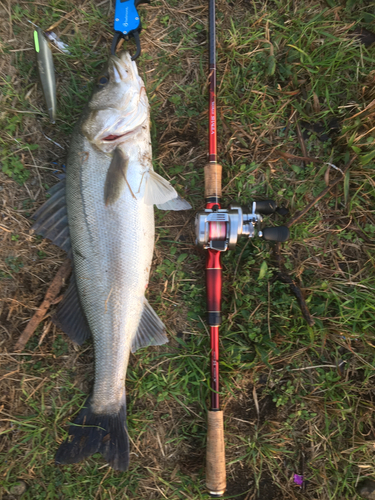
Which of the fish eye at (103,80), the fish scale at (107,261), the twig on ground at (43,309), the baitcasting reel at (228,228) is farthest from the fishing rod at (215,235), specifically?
the twig on ground at (43,309)

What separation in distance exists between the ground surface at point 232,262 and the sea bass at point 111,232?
0.30 meters

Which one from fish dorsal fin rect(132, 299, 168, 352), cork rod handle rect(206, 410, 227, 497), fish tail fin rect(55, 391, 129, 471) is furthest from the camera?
fish dorsal fin rect(132, 299, 168, 352)

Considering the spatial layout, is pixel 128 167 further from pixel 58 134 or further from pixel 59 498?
pixel 59 498

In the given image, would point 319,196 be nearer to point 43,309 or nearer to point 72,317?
point 72,317

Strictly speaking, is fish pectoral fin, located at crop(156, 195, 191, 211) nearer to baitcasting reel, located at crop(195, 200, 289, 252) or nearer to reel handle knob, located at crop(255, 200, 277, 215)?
A: baitcasting reel, located at crop(195, 200, 289, 252)

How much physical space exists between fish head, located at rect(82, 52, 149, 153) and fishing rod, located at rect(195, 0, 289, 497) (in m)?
0.66

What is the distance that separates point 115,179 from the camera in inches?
96.0

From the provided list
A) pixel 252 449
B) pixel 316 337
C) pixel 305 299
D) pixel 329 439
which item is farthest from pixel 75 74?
pixel 329 439

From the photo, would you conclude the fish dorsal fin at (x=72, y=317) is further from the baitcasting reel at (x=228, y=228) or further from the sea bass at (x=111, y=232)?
the baitcasting reel at (x=228, y=228)

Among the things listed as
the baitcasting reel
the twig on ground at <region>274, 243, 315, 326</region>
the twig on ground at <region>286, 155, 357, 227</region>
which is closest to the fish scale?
the baitcasting reel

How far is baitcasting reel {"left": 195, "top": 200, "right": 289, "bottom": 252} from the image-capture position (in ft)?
8.22

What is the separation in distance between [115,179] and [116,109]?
0.58 meters

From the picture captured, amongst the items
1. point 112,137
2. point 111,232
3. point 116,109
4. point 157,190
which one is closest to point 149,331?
point 111,232

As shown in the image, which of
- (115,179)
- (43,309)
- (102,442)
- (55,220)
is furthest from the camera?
(43,309)
